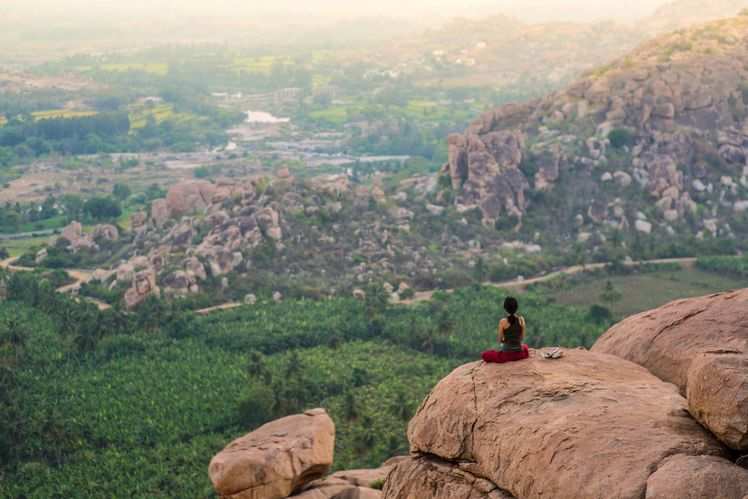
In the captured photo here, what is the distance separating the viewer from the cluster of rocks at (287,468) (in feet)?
94.3

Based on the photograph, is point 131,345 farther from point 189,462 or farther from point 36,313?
point 189,462

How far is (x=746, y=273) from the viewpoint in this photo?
79.8 meters

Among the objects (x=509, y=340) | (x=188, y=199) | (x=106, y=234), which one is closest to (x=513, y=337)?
(x=509, y=340)

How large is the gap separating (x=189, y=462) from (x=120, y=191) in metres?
79.4

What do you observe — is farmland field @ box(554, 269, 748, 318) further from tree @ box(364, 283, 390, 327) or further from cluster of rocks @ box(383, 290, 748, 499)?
cluster of rocks @ box(383, 290, 748, 499)

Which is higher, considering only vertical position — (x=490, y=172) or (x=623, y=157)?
(x=623, y=157)

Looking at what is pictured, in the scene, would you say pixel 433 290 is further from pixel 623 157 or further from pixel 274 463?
pixel 274 463

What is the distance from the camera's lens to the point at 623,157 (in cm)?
9500

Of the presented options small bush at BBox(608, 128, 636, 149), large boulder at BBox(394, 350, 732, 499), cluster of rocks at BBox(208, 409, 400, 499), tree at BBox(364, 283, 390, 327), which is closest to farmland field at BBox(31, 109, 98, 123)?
small bush at BBox(608, 128, 636, 149)

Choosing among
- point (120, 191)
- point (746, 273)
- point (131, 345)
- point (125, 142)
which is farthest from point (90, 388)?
point (125, 142)

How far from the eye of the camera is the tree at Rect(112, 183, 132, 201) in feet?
390

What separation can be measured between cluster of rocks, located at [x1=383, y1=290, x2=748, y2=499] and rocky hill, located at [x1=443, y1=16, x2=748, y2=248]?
67.9 metres

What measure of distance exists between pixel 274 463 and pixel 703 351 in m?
13.8

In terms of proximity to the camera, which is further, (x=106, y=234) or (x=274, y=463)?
(x=106, y=234)
